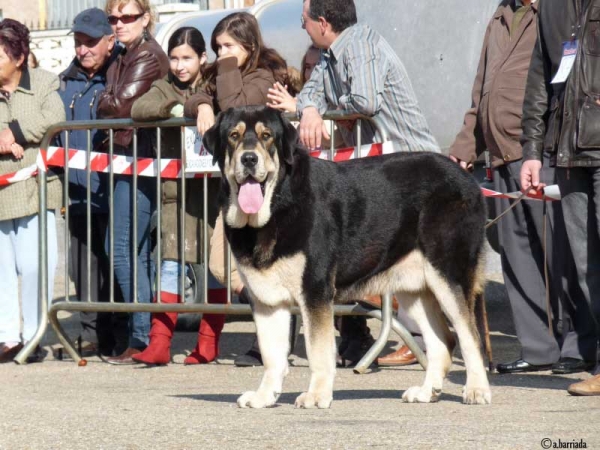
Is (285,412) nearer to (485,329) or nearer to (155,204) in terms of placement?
(485,329)

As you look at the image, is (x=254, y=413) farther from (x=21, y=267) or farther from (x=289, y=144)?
(x=21, y=267)

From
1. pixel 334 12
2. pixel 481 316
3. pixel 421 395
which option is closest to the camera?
pixel 421 395

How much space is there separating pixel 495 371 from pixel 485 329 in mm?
873

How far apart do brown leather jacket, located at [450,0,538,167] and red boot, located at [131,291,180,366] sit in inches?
89.3

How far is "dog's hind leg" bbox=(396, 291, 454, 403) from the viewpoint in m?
6.38

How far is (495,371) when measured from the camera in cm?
766

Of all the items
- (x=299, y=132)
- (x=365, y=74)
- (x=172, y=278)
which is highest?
(x=365, y=74)

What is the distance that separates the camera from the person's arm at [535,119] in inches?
256

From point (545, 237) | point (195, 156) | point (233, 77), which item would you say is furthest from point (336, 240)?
point (195, 156)

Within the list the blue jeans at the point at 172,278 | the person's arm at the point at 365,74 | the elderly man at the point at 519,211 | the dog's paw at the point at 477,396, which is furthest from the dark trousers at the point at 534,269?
the blue jeans at the point at 172,278

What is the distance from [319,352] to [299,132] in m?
1.89

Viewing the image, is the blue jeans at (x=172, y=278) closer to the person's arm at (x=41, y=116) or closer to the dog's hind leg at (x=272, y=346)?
the person's arm at (x=41, y=116)

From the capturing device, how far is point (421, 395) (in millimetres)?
6352

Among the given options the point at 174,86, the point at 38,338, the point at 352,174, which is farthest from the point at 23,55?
the point at 352,174
